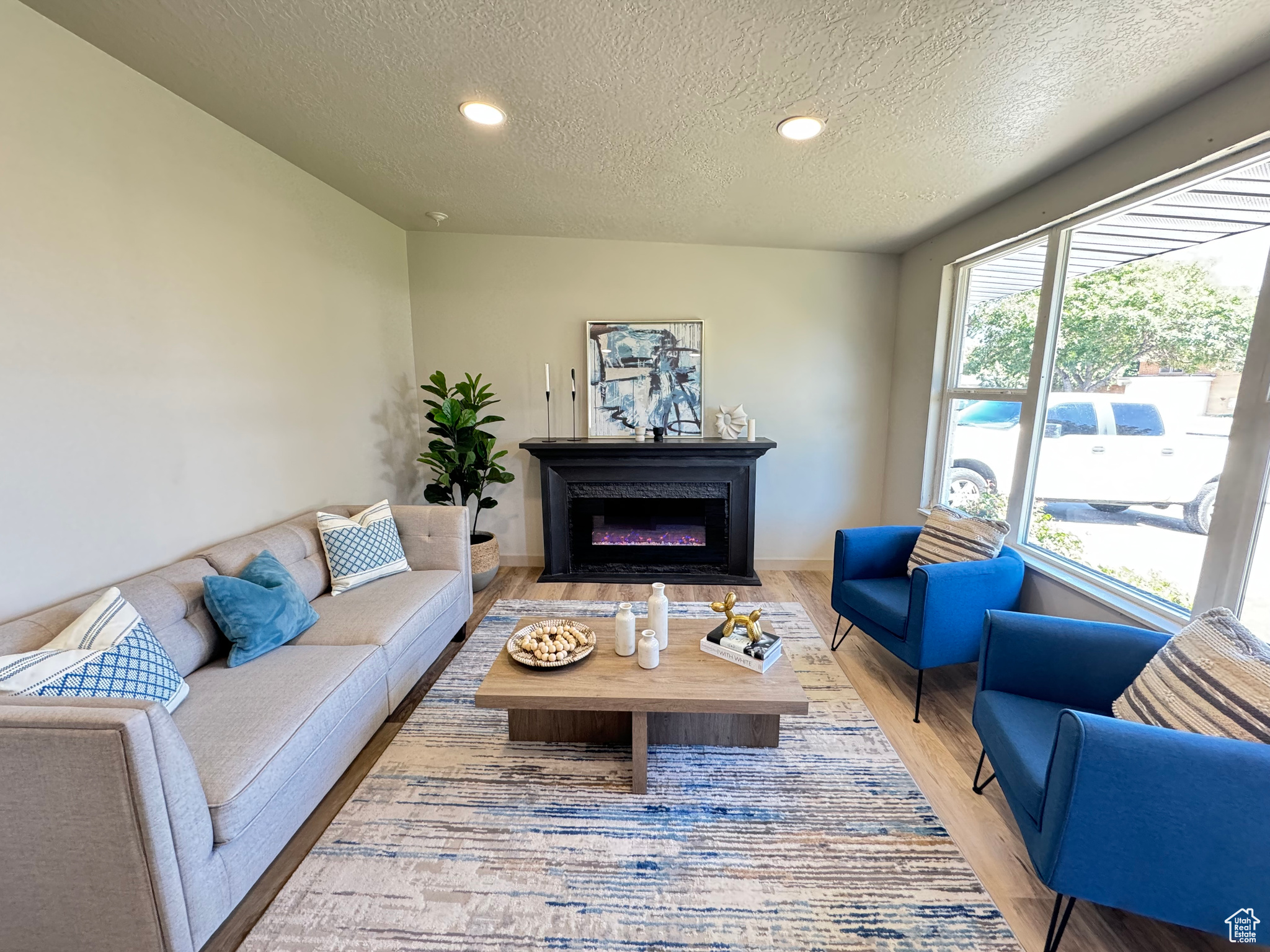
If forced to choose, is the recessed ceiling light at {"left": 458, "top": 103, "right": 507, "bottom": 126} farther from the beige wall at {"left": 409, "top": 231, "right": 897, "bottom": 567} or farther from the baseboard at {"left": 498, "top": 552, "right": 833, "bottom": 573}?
the baseboard at {"left": 498, "top": 552, "right": 833, "bottom": 573}

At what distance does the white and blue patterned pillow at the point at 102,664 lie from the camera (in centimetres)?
120

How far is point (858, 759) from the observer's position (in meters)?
1.92

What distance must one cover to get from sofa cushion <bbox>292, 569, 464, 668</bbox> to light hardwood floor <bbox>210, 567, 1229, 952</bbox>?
36cm

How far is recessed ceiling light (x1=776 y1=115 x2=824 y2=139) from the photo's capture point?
6.34ft

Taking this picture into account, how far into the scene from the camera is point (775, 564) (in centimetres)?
411

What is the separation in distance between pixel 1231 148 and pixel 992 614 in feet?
5.73

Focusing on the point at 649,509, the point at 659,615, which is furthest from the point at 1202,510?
the point at 649,509

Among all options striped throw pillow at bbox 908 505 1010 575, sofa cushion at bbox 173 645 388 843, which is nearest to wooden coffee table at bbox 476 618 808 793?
sofa cushion at bbox 173 645 388 843

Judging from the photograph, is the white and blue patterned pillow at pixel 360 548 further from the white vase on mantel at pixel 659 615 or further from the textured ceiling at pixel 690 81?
the textured ceiling at pixel 690 81

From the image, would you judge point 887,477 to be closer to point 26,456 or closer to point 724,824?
point 724,824

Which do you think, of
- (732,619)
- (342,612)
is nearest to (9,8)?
(342,612)

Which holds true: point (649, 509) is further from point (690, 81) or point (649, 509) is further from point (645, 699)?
point (690, 81)

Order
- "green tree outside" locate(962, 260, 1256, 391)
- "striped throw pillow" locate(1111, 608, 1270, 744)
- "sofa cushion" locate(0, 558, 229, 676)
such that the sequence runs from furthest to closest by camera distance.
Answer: "green tree outside" locate(962, 260, 1256, 391) → "sofa cushion" locate(0, 558, 229, 676) → "striped throw pillow" locate(1111, 608, 1270, 744)

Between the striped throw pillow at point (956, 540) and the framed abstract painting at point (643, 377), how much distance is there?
5.74 ft
